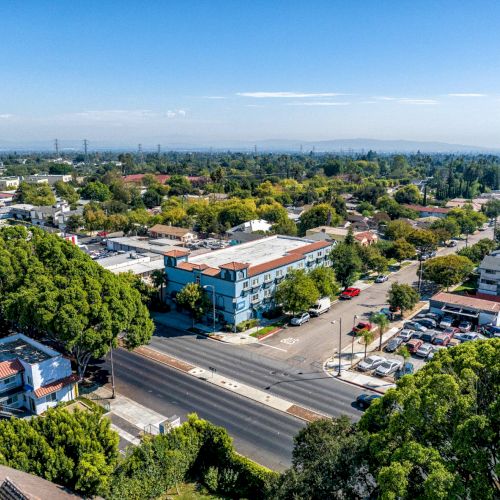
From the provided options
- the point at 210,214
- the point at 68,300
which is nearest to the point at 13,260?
the point at 68,300

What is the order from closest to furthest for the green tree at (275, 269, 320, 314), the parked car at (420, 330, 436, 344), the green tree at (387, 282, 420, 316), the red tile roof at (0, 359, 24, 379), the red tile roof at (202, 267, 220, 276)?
1. the red tile roof at (0, 359, 24, 379)
2. the parked car at (420, 330, 436, 344)
3. the green tree at (275, 269, 320, 314)
4. the red tile roof at (202, 267, 220, 276)
5. the green tree at (387, 282, 420, 316)

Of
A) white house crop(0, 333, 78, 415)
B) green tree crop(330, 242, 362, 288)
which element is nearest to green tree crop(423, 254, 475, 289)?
green tree crop(330, 242, 362, 288)

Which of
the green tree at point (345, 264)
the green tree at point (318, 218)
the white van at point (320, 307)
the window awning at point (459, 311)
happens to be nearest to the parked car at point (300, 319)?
the white van at point (320, 307)

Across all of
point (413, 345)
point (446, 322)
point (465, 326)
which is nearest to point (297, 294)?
point (413, 345)

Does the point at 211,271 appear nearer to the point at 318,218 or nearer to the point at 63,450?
the point at 63,450

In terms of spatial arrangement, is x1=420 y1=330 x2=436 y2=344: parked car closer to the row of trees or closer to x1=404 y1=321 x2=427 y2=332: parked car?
x1=404 y1=321 x2=427 y2=332: parked car

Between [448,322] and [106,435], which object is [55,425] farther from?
[448,322]
